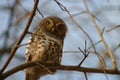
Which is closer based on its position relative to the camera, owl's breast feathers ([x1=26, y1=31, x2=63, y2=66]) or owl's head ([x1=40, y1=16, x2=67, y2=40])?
owl's breast feathers ([x1=26, y1=31, x2=63, y2=66])

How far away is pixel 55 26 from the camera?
357 cm

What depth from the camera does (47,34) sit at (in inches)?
134

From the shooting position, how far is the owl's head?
3.52m

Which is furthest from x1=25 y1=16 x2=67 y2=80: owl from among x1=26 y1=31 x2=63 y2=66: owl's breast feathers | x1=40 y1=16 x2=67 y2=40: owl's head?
x1=40 y1=16 x2=67 y2=40: owl's head

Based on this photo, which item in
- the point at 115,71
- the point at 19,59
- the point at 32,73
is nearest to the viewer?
the point at 115,71

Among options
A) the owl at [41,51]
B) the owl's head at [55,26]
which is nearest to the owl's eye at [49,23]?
the owl's head at [55,26]

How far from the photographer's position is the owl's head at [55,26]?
352 cm

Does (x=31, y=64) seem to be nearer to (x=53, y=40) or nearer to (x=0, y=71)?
(x=0, y=71)

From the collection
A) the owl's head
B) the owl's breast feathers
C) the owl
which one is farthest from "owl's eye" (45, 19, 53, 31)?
the owl's breast feathers

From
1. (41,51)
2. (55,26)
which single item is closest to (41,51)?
(41,51)

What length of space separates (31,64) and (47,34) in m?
1.06

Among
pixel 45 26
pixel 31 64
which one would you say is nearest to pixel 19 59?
pixel 45 26

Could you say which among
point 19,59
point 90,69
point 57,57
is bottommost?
point 19,59

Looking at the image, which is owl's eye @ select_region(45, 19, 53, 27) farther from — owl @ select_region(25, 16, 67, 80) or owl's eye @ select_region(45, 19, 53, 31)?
owl @ select_region(25, 16, 67, 80)
